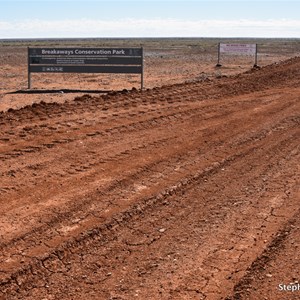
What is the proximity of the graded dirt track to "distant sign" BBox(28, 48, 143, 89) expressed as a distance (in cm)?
794

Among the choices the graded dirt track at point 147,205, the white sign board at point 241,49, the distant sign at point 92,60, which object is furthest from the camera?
the white sign board at point 241,49

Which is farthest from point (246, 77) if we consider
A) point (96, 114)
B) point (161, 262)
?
point (161, 262)

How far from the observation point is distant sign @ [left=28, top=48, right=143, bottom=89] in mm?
19484

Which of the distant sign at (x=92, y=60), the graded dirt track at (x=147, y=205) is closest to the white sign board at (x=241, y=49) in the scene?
the distant sign at (x=92, y=60)

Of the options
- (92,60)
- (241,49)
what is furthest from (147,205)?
(241,49)

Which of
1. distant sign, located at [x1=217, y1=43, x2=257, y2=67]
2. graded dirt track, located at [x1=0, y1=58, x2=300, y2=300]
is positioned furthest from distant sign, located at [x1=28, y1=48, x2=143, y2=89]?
distant sign, located at [x1=217, y1=43, x2=257, y2=67]

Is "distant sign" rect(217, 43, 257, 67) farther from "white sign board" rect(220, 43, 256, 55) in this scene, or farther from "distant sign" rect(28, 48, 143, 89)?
"distant sign" rect(28, 48, 143, 89)

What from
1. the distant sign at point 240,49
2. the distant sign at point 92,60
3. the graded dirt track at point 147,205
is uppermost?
the distant sign at point 240,49

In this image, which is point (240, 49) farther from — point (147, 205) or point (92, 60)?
point (147, 205)

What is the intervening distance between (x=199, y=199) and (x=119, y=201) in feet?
3.60

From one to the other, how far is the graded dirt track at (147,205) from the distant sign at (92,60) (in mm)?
7941

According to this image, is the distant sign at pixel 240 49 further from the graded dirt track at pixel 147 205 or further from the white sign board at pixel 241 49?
the graded dirt track at pixel 147 205

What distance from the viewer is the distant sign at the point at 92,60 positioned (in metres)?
19.5

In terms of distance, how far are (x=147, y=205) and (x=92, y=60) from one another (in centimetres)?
1432
